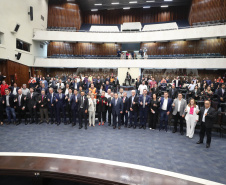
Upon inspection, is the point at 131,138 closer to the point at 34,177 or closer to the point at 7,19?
the point at 34,177

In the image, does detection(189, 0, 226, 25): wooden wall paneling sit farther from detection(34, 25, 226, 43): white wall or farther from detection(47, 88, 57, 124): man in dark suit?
detection(47, 88, 57, 124): man in dark suit

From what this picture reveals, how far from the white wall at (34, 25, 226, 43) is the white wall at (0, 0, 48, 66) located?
4.05 feet

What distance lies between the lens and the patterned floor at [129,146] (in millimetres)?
3850

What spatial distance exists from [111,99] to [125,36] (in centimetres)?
1270

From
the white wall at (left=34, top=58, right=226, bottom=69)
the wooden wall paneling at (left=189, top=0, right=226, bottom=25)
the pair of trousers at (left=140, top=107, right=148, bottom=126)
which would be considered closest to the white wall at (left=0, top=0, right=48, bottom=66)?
the white wall at (left=34, top=58, right=226, bottom=69)

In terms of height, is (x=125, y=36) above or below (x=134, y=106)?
above

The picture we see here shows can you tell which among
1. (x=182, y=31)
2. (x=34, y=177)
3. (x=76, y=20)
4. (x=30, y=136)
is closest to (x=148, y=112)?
(x=30, y=136)

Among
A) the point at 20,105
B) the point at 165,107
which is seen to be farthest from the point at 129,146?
the point at 20,105

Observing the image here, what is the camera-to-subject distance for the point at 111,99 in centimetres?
712

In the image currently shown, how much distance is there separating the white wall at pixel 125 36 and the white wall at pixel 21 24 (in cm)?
123

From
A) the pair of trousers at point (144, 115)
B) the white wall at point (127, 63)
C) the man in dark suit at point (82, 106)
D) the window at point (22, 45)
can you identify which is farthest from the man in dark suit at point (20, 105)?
the white wall at point (127, 63)

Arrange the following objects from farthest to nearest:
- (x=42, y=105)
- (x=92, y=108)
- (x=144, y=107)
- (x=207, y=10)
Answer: (x=207, y=10) → (x=42, y=105) → (x=92, y=108) → (x=144, y=107)

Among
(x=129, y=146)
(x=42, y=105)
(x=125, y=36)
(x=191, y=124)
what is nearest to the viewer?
(x=129, y=146)

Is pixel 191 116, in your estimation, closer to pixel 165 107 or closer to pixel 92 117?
pixel 165 107
